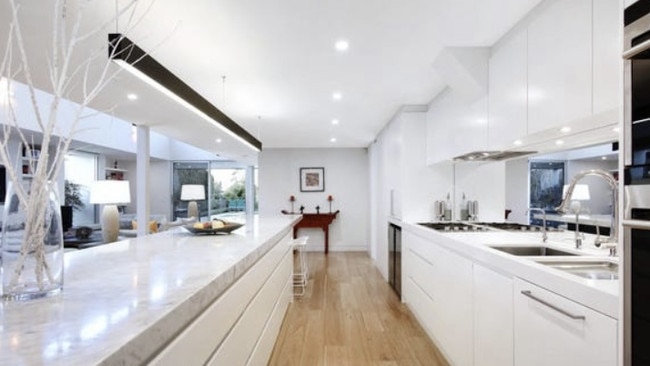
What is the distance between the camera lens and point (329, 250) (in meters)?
8.12

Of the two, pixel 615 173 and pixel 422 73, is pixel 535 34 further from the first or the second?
pixel 422 73

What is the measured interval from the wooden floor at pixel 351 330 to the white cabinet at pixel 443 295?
0.20 m

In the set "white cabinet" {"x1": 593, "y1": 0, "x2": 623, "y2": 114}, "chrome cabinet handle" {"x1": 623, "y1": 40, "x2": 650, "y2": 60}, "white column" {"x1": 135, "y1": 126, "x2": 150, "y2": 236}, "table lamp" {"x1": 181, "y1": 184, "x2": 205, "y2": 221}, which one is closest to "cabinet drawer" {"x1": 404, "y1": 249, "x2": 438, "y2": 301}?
"white cabinet" {"x1": 593, "y1": 0, "x2": 623, "y2": 114}

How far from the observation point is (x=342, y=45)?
2625mm

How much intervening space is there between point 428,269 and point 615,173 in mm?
1600

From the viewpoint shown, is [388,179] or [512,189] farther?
[388,179]

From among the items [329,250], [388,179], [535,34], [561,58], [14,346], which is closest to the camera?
[14,346]

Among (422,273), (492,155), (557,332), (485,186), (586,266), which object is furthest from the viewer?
(485,186)

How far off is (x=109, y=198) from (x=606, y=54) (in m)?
→ 5.40

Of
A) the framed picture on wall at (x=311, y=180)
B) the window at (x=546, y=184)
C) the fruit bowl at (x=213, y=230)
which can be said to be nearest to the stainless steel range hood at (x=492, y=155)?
the window at (x=546, y=184)

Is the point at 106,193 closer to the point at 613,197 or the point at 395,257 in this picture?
the point at 395,257

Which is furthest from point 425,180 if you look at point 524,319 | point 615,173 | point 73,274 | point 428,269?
point 73,274

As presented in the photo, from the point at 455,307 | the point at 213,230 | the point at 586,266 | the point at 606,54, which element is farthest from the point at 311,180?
the point at 606,54

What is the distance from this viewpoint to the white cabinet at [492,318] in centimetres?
174
